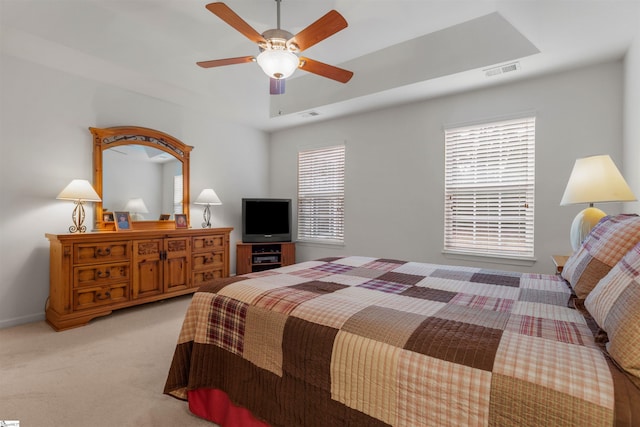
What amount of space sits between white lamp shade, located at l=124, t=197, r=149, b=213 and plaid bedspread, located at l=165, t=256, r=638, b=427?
2681 mm

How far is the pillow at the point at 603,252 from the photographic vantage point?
1.37 metres

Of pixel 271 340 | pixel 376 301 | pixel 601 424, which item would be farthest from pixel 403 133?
pixel 601 424

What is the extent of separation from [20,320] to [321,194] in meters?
3.89

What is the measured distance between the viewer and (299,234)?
5.43 meters

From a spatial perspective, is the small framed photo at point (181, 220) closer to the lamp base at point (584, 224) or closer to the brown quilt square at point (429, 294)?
the brown quilt square at point (429, 294)

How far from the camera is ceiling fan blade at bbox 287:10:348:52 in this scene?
6.25 feet

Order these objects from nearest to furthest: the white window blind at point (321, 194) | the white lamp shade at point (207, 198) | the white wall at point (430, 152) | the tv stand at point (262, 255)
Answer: the white wall at point (430, 152), the white lamp shade at point (207, 198), the tv stand at point (262, 255), the white window blind at point (321, 194)

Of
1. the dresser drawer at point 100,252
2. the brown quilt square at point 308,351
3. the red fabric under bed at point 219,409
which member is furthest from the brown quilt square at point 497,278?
the dresser drawer at point 100,252

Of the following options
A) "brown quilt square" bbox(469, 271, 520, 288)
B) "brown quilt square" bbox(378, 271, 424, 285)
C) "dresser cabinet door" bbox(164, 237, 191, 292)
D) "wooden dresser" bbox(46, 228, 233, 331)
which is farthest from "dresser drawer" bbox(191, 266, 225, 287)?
"brown quilt square" bbox(469, 271, 520, 288)

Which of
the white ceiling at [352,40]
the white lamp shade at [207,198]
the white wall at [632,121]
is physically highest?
the white ceiling at [352,40]

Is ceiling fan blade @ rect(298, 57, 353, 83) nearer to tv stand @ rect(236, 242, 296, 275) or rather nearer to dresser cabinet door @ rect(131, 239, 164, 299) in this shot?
dresser cabinet door @ rect(131, 239, 164, 299)

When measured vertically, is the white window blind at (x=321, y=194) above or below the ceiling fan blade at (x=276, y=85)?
below

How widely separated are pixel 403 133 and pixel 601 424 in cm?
382

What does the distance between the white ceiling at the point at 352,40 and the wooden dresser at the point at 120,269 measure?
5.81 ft
